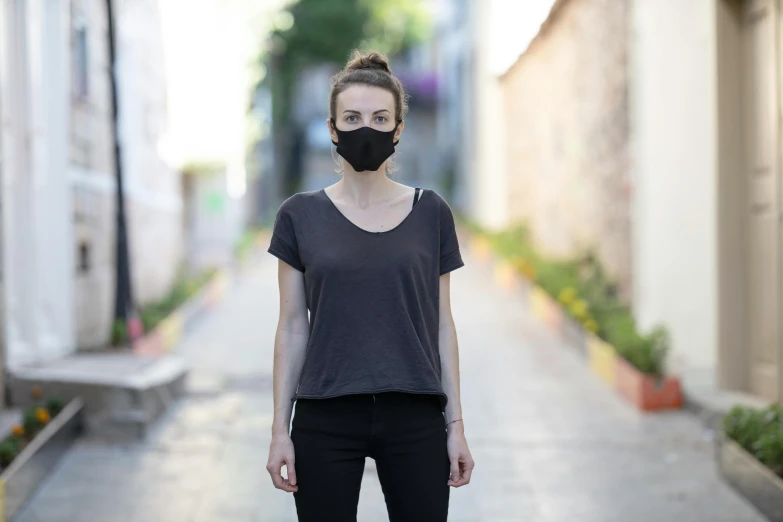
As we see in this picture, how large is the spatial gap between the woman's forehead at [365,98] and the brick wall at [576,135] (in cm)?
761

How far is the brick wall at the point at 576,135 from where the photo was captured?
10359 millimetres

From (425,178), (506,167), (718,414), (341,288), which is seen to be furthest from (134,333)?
(425,178)

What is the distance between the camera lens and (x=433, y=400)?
2.59m

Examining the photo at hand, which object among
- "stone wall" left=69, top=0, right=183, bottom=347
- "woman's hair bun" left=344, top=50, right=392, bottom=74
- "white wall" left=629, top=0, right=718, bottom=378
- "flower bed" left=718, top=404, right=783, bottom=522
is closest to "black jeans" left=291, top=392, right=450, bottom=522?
"woman's hair bun" left=344, top=50, right=392, bottom=74

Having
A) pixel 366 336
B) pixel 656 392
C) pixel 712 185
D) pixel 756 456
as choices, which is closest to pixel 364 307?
pixel 366 336

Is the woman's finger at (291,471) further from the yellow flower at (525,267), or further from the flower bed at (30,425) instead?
the yellow flower at (525,267)

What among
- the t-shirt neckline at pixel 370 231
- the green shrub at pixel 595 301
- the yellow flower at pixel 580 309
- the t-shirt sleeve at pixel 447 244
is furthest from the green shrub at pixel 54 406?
the yellow flower at pixel 580 309

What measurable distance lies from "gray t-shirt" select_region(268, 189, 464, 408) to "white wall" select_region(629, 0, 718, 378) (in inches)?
201

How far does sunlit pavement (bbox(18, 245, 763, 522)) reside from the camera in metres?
5.15

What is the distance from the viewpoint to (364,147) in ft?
8.71

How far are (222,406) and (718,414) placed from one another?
3515mm

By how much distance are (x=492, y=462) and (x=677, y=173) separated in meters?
3.36

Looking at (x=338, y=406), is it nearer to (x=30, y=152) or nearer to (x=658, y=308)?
(x=30, y=152)

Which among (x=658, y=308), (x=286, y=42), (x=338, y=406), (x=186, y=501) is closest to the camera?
(x=338, y=406)
